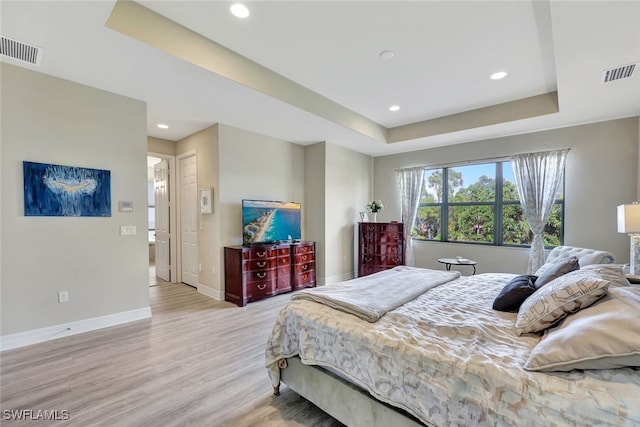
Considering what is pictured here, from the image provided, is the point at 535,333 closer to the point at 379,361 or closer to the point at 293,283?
the point at 379,361

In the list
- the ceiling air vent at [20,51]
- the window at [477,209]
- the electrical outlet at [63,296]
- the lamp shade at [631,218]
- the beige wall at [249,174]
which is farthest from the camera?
the window at [477,209]

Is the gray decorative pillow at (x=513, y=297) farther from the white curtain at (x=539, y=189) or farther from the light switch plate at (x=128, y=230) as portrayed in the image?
the light switch plate at (x=128, y=230)

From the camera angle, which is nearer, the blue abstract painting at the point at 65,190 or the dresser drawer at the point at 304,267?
the blue abstract painting at the point at 65,190

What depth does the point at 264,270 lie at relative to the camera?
431cm

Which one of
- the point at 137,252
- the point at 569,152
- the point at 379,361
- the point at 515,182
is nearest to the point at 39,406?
the point at 137,252

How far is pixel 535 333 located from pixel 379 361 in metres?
0.87

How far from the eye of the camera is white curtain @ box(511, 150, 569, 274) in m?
4.19

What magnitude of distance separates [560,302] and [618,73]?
2.73 metres

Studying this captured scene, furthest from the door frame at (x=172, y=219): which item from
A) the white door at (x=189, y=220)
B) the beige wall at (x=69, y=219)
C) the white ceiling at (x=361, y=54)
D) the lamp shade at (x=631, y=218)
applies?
the lamp shade at (x=631, y=218)

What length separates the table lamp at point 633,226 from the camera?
2631 millimetres

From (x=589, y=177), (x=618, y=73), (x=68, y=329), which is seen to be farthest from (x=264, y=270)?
(x=589, y=177)

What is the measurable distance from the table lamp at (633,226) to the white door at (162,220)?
6512mm

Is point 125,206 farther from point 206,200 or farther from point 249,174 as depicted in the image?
point 249,174

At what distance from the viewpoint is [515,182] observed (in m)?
4.56
